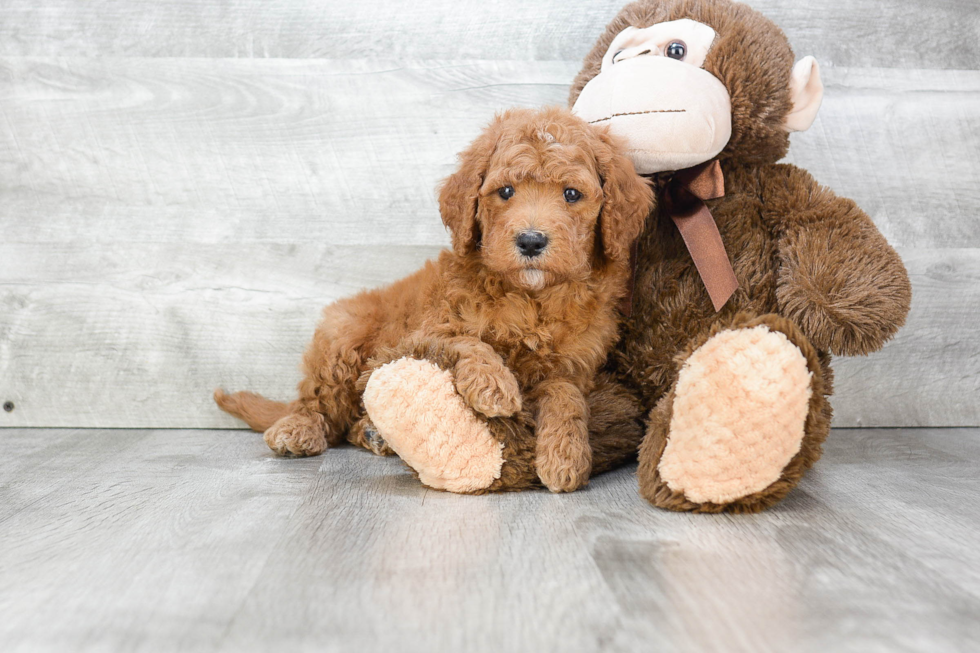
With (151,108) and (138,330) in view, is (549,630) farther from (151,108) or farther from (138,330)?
(151,108)

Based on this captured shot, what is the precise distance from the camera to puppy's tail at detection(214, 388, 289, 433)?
2117 millimetres

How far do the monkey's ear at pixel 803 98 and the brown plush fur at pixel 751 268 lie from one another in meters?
0.02

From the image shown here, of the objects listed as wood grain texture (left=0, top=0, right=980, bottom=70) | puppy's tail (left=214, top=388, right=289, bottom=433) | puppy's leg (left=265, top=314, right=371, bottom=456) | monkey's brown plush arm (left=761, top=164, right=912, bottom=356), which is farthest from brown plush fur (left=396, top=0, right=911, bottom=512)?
puppy's tail (left=214, top=388, right=289, bottom=433)

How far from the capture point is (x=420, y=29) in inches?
87.4

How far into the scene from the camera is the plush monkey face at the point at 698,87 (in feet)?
5.10

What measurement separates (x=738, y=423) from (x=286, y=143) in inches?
60.1

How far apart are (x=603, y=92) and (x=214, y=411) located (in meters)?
1.43

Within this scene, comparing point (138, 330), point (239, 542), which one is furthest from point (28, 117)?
point (239, 542)

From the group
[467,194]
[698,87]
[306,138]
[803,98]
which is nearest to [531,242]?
[467,194]

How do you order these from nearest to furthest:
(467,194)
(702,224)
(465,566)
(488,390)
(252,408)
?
(465,566) → (488,390) → (467,194) → (702,224) → (252,408)

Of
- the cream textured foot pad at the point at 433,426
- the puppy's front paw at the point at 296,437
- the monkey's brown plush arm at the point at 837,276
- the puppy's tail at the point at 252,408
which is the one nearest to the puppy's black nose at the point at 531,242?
the cream textured foot pad at the point at 433,426

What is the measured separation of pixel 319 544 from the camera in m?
1.21

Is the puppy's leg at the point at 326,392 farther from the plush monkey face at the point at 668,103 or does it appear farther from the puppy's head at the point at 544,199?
the plush monkey face at the point at 668,103

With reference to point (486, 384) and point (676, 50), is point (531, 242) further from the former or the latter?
point (676, 50)
